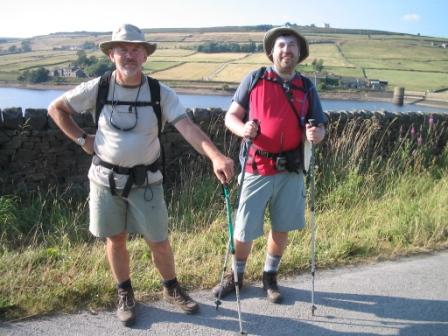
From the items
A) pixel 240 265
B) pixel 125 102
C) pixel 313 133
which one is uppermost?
pixel 125 102

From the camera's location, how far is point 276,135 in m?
3.18

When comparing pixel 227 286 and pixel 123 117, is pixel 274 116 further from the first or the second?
pixel 227 286

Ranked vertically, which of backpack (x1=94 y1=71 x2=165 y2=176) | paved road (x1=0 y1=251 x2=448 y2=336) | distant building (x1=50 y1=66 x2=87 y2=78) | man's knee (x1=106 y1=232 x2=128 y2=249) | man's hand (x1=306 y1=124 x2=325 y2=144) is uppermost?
distant building (x1=50 y1=66 x2=87 y2=78)

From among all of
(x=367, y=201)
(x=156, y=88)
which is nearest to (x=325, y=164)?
(x=367, y=201)

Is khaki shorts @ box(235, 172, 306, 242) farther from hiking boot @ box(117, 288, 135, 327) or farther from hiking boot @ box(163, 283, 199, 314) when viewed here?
hiking boot @ box(117, 288, 135, 327)

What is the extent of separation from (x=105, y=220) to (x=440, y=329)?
92.0 inches

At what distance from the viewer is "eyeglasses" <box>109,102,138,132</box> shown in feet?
9.15

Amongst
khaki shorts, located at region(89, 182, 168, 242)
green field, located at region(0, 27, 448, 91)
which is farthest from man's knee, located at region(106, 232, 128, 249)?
green field, located at region(0, 27, 448, 91)

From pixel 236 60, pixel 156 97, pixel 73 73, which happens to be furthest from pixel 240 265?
pixel 236 60

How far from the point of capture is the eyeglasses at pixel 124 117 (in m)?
2.79

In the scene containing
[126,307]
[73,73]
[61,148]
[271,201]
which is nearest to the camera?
[126,307]

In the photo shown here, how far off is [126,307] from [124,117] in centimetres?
126

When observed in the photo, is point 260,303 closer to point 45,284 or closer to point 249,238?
point 249,238

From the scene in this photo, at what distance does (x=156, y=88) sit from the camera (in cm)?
287
